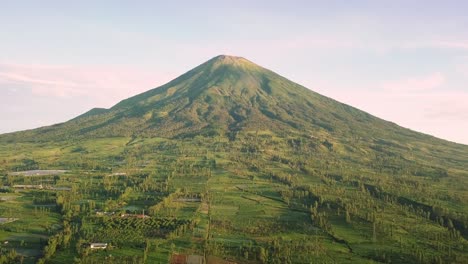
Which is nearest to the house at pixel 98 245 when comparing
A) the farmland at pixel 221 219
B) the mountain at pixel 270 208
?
the farmland at pixel 221 219

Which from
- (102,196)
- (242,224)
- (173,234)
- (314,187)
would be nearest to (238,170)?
(314,187)

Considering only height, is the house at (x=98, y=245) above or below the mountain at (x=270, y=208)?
below

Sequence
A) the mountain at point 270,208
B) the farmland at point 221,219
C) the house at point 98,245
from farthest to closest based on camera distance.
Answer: the mountain at point 270,208 < the farmland at point 221,219 < the house at point 98,245

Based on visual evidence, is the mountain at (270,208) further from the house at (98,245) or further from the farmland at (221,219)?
the house at (98,245)

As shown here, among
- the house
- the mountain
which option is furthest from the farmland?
the house

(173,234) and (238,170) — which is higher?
(238,170)

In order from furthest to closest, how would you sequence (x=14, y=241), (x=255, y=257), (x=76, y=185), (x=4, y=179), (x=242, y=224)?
(x=4, y=179) → (x=76, y=185) → (x=242, y=224) → (x=14, y=241) → (x=255, y=257)

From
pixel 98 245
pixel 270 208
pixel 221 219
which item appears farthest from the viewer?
pixel 270 208

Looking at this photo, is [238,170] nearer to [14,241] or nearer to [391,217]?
[391,217]

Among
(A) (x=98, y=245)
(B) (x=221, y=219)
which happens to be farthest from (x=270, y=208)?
(A) (x=98, y=245)

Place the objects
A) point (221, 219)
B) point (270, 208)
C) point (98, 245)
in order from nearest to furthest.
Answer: point (98, 245) < point (221, 219) < point (270, 208)

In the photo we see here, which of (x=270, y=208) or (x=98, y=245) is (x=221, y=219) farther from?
(x=98, y=245)
